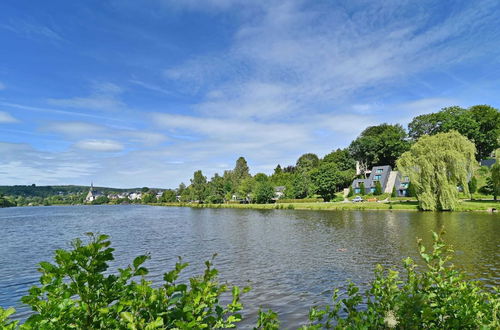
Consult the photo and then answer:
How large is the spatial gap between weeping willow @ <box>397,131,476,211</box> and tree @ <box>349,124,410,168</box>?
54.1 m

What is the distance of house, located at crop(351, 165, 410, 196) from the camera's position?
8944cm

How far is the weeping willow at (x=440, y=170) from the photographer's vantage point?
161 ft

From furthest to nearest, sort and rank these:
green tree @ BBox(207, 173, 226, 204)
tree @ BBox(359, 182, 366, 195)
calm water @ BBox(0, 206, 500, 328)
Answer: green tree @ BBox(207, 173, 226, 204) < tree @ BBox(359, 182, 366, 195) < calm water @ BBox(0, 206, 500, 328)

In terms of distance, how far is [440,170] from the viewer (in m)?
49.2

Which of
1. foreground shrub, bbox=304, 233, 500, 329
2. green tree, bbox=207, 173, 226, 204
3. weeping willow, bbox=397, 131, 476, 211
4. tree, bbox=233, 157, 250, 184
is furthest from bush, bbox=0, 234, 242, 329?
tree, bbox=233, 157, 250, 184

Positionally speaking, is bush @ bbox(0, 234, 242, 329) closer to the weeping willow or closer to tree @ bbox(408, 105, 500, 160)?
the weeping willow

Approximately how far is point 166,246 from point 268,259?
12266 millimetres

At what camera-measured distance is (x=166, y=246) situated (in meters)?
29.2

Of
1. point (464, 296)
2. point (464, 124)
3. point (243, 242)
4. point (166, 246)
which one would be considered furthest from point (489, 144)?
point (464, 296)

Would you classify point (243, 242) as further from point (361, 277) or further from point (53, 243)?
point (53, 243)

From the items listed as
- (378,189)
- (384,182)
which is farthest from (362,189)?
(384,182)

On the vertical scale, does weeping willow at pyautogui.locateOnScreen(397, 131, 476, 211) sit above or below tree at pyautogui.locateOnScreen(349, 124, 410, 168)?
below

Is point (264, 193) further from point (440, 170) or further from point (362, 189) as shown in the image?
point (440, 170)

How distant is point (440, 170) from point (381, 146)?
222 feet
